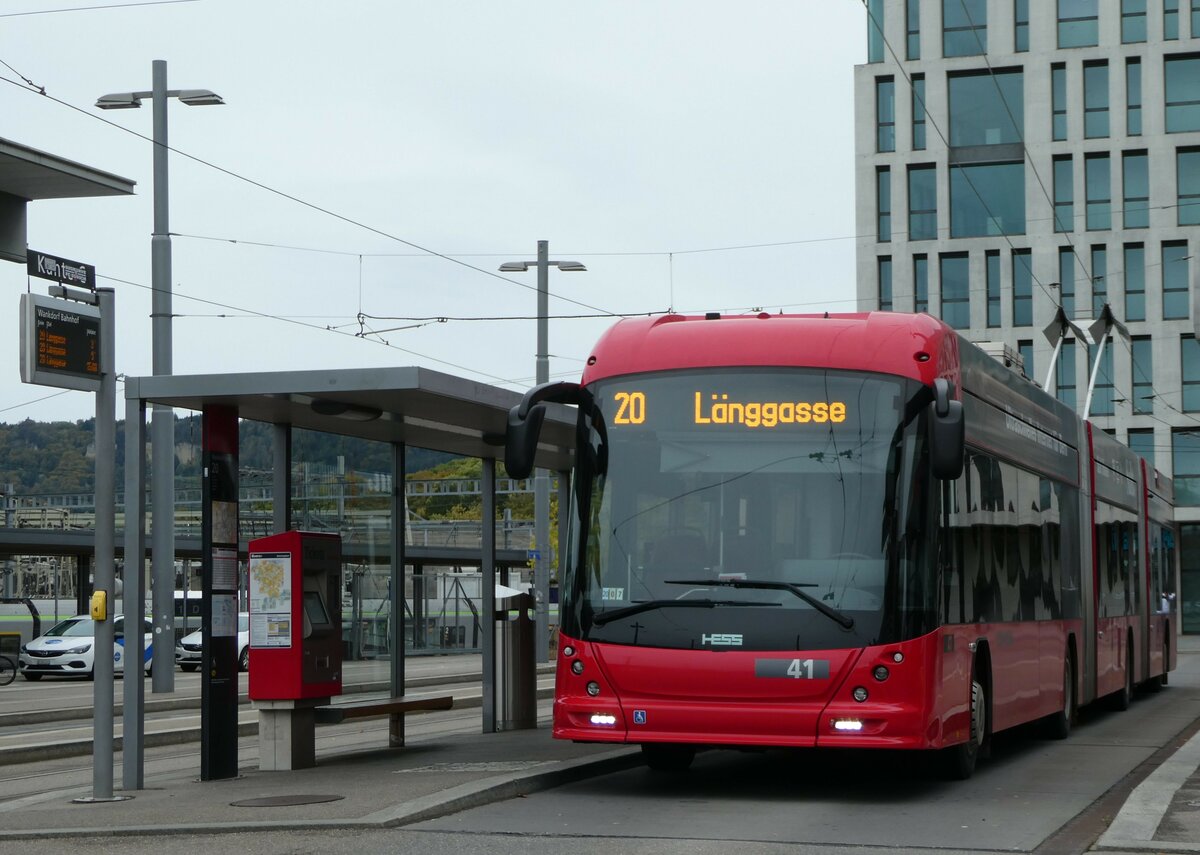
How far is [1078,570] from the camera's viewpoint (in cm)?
1803

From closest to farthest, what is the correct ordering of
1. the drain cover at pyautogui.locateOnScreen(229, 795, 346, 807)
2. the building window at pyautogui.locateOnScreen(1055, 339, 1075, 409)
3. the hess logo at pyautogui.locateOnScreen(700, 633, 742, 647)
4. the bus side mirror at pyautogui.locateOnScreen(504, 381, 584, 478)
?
the drain cover at pyautogui.locateOnScreen(229, 795, 346, 807) < the hess logo at pyautogui.locateOnScreen(700, 633, 742, 647) < the bus side mirror at pyautogui.locateOnScreen(504, 381, 584, 478) < the building window at pyautogui.locateOnScreen(1055, 339, 1075, 409)

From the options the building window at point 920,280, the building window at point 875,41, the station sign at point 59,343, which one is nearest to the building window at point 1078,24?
the building window at point 875,41

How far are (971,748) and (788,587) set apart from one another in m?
2.52

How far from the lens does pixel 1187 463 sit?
5803 centimetres

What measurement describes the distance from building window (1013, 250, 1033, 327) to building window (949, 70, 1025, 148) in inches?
146

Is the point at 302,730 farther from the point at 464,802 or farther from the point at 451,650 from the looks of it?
the point at 451,650

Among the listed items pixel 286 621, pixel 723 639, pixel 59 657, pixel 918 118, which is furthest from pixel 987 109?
pixel 723 639

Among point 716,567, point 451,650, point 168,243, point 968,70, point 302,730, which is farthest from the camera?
point 968,70

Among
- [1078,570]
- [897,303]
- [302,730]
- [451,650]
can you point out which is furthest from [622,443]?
[897,303]

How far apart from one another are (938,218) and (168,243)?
36.0 meters

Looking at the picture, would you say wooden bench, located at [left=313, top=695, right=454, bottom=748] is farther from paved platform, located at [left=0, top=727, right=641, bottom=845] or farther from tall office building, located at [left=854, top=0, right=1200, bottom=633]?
tall office building, located at [left=854, top=0, right=1200, bottom=633]

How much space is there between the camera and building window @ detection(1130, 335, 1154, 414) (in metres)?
57.8

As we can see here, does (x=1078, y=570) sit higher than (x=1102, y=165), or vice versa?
(x=1102, y=165)

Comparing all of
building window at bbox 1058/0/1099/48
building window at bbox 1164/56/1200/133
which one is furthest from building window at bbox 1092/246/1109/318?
building window at bbox 1058/0/1099/48
